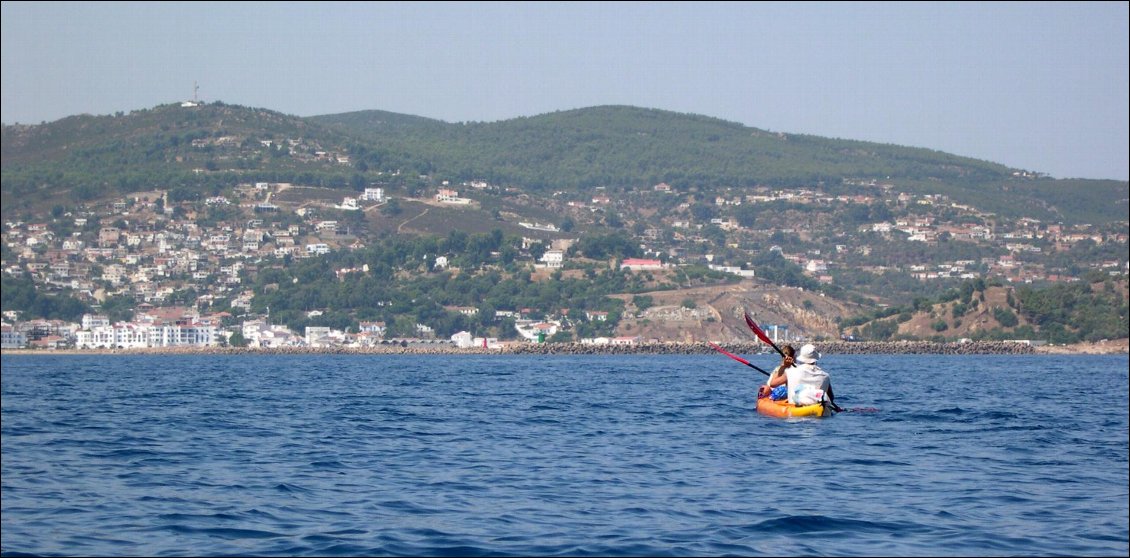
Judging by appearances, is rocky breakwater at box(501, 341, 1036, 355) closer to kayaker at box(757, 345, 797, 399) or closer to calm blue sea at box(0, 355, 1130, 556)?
calm blue sea at box(0, 355, 1130, 556)

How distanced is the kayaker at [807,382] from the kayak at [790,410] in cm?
12

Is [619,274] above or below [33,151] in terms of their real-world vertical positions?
below

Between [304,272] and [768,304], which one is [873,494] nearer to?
[768,304]

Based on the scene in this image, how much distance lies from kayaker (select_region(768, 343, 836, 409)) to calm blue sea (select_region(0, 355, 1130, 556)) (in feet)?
2.28

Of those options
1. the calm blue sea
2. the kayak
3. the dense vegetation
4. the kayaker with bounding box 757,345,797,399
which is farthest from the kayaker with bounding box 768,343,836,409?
the dense vegetation

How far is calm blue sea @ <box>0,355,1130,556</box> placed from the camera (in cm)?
1281

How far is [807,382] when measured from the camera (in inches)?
1007

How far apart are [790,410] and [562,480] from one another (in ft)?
32.8

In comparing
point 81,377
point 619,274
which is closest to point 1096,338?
point 619,274

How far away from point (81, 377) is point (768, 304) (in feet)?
286

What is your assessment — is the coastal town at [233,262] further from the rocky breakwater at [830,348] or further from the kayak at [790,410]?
the kayak at [790,410]

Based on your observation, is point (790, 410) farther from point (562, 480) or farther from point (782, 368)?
point (562, 480)

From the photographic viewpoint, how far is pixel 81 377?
5097 centimetres

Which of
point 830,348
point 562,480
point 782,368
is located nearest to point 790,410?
point 782,368
